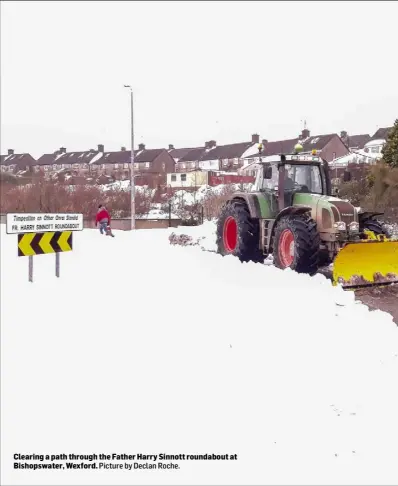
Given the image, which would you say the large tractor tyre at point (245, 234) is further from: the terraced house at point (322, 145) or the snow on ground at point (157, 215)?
the snow on ground at point (157, 215)

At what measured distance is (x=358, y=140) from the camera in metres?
7.59

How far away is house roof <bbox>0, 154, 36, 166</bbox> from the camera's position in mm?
12055

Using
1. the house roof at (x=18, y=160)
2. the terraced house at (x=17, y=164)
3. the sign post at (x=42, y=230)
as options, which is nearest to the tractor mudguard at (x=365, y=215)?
the sign post at (x=42, y=230)

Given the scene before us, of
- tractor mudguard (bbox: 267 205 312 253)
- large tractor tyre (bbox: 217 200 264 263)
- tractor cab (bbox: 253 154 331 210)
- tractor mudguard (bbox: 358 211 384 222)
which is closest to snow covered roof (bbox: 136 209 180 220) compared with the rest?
large tractor tyre (bbox: 217 200 264 263)

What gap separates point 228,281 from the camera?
8.72m

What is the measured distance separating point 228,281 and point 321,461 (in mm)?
5220

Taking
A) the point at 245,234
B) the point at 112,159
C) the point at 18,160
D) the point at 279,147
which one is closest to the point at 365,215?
the point at 245,234

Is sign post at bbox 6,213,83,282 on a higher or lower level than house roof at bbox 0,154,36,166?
lower

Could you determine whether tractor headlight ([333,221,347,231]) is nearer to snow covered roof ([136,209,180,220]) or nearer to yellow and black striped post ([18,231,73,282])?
yellow and black striped post ([18,231,73,282])

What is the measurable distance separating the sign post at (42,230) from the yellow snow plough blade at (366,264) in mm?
4200

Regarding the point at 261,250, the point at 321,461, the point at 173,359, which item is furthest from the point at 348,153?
the point at 321,461

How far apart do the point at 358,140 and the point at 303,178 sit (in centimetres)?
234

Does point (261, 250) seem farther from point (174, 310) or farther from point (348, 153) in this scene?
point (174, 310)

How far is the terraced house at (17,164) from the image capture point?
40.1ft
